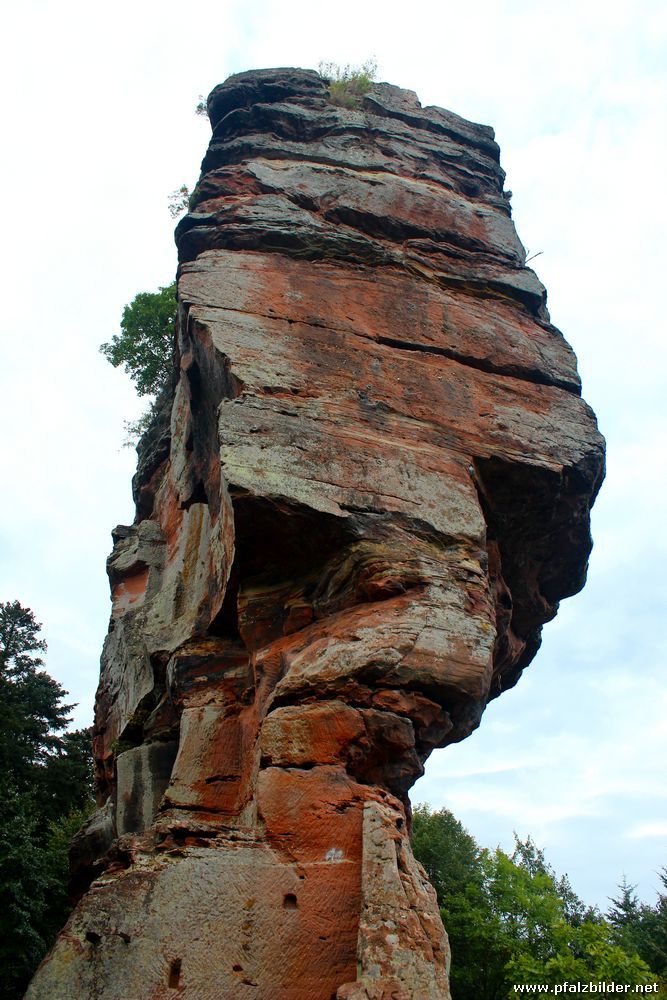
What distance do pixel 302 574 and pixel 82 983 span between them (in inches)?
136

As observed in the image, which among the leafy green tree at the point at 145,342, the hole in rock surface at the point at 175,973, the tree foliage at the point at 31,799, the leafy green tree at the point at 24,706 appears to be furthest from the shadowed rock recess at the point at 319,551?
the leafy green tree at the point at 24,706

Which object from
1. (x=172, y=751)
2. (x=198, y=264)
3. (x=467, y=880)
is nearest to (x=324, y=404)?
(x=198, y=264)

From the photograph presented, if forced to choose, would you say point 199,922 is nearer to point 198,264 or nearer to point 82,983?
point 82,983

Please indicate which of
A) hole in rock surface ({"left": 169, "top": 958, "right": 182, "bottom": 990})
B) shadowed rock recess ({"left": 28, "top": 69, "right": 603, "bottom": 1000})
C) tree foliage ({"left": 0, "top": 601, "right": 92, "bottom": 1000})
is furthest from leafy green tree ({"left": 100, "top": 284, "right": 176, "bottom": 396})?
hole in rock surface ({"left": 169, "top": 958, "right": 182, "bottom": 990})

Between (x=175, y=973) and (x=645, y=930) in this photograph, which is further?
(x=645, y=930)

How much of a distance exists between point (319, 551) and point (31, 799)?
14.0 metres

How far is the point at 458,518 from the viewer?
7738 millimetres

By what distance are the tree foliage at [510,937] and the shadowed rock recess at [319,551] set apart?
768 centimetres

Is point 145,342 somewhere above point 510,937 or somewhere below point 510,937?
above

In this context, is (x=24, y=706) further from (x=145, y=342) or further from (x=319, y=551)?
(x=319, y=551)

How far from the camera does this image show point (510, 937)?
17703mm

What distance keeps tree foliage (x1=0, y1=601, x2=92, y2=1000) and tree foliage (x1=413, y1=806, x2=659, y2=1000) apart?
7717mm

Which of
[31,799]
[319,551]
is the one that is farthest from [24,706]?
[319,551]

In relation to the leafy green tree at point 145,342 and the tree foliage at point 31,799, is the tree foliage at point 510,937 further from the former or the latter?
the leafy green tree at point 145,342
